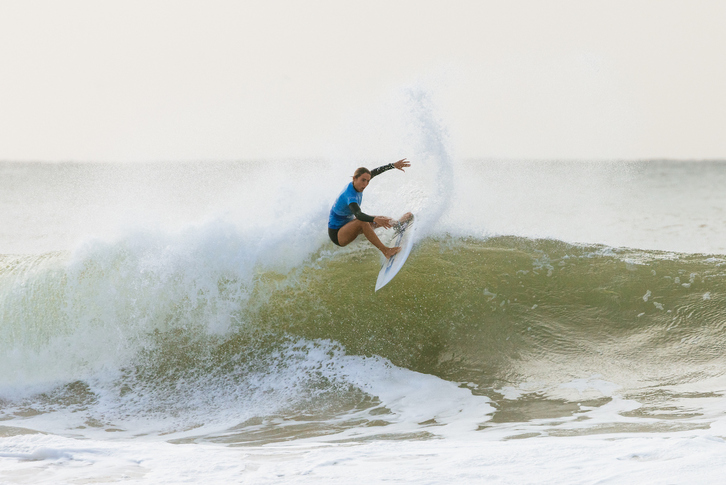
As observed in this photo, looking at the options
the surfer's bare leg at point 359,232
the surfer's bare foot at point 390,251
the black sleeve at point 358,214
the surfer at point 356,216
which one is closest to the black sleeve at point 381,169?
the surfer at point 356,216

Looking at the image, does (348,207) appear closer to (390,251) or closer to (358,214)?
(358,214)

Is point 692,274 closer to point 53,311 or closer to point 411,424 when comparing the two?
point 411,424

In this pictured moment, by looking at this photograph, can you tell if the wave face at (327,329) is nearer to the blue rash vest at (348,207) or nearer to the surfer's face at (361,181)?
the blue rash vest at (348,207)

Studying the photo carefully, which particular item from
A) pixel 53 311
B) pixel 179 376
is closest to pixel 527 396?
pixel 179 376

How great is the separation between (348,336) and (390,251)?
1.08 meters

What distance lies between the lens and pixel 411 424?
5.15 meters

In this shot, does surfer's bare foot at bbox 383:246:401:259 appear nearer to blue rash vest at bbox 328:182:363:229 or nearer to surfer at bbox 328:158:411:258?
surfer at bbox 328:158:411:258

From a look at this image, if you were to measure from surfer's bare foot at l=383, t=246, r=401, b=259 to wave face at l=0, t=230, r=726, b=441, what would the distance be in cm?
52

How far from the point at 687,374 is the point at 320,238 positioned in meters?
4.29

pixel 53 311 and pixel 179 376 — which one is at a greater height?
pixel 53 311

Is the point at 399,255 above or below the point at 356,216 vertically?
below

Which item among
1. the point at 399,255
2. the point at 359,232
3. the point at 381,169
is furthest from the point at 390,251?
the point at 381,169

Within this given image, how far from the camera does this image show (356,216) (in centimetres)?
607

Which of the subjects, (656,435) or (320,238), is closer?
(656,435)
